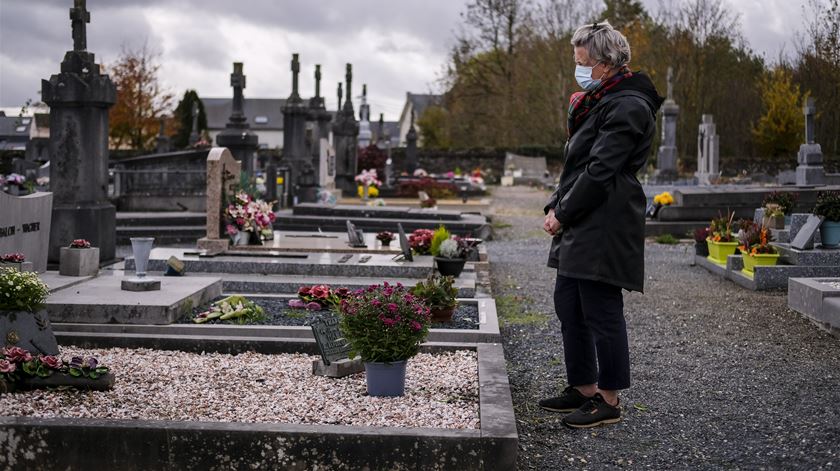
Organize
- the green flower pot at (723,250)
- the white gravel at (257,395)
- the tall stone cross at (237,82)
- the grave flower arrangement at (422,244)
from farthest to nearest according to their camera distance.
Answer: the tall stone cross at (237,82), the green flower pot at (723,250), the grave flower arrangement at (422,244), the white gravel at (257,395)

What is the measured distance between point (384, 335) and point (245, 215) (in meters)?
6.57

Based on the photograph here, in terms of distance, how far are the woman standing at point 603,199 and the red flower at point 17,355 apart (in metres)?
2.90

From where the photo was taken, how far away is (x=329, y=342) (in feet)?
19.4

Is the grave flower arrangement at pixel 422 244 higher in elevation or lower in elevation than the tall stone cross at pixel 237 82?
lower

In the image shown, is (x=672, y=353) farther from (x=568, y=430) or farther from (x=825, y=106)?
(x=825, y=106)

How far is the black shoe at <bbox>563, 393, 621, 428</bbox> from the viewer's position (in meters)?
5.42

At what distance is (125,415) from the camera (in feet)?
Result: 16.2

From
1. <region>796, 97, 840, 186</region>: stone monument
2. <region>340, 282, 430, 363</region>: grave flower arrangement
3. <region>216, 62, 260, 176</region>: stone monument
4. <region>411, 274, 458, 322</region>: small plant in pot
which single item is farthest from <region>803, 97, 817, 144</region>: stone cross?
<region>340, 282, 430, 363</region>: grave flower arrangement

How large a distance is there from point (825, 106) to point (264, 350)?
3046 cm

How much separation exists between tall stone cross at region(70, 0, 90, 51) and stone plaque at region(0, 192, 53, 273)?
136 inches

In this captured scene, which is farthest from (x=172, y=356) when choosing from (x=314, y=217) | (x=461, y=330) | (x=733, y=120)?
(x=733, y=120)

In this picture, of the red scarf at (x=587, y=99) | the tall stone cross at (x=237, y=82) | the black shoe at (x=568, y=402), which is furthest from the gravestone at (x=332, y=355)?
the tall stone cross at (x=237, y=82)

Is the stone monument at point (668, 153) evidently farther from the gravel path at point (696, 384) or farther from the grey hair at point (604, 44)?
the grey hair at point (604, 44)

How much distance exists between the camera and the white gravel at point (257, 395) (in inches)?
195
